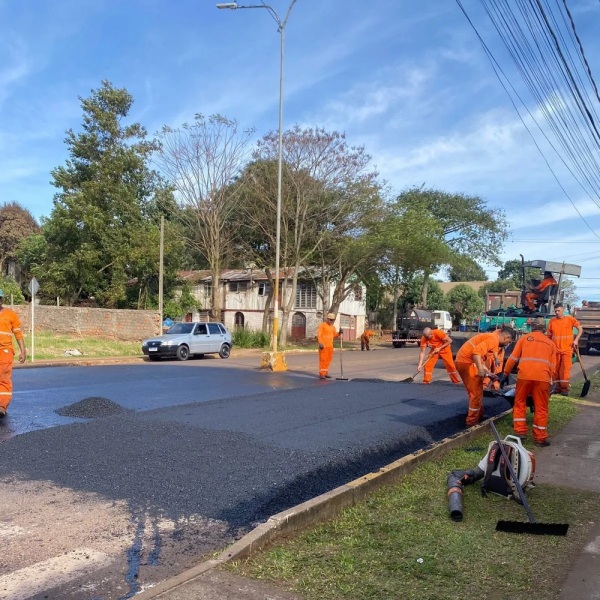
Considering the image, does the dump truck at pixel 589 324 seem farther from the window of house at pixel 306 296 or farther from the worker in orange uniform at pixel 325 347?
the window of house at pixel 306 296

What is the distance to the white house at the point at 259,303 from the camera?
44.1m

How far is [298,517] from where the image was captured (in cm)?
444

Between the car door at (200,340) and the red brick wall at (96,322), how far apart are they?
6.36m

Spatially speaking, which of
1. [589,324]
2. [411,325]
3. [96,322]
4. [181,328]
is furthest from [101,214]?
[589,324]

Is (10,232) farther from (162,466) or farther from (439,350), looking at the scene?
(162,466)

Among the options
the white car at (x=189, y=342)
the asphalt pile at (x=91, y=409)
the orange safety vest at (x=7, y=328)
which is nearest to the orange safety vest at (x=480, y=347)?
the asphalt pile at (x=91, y=409)

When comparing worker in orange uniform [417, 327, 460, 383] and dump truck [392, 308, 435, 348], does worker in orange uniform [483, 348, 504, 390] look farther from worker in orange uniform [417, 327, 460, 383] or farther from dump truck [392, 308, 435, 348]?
dump truck [392, 308, 435, 348]

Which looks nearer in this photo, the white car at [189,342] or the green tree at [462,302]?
the white car at [189,342]

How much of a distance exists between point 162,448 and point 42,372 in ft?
36.3

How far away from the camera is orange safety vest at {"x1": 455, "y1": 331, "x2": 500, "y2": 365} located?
862cm

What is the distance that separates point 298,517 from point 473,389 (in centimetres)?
492

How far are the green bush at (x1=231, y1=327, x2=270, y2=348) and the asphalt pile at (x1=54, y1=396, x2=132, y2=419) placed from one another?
21968 millimetres

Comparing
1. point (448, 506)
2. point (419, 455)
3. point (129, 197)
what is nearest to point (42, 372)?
point (419, 455)

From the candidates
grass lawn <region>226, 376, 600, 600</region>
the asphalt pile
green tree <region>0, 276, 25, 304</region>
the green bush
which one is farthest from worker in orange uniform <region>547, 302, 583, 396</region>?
green tree <region>0, 276, 25, 304</region>
